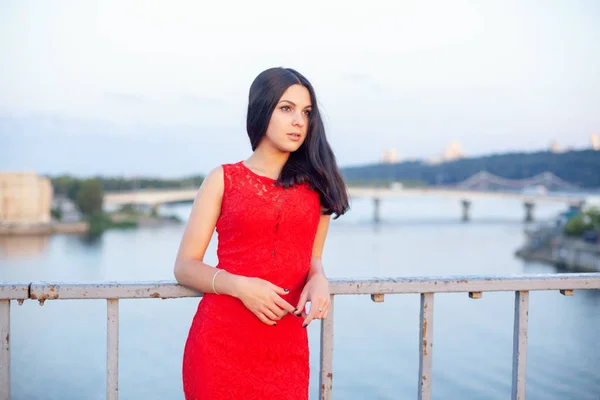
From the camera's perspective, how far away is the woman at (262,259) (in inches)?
48.9

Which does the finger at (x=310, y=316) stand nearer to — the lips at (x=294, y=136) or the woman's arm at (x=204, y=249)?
the woman's arm at (x=204, y=249)

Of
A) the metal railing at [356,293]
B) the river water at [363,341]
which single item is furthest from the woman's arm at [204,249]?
the river water at [363,341]

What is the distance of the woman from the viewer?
4.08ft

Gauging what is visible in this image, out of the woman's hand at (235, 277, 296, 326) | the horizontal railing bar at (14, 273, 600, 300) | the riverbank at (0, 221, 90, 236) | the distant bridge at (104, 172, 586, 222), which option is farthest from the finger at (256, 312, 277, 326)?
the riverbank at (0, 221, 90, 236)

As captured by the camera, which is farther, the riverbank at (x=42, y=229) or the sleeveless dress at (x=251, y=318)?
the riverbank at (x=42, y=229)

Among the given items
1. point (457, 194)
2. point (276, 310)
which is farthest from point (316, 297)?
point (457, 194)

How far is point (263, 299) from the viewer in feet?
3.93

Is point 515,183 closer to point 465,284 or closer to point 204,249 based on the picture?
point 465,284

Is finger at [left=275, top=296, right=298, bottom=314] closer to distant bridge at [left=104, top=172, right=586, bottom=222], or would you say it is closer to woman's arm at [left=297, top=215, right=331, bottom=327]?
woman's arm at [left=297, top=215, right=331, bottom=327]

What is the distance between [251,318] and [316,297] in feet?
0.50

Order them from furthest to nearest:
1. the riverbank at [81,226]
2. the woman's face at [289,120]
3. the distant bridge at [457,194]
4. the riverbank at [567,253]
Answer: the distant bridge at [457,194], the riverbank at [81,226], the riverbank at [567,253], the woman's face at [289,120]

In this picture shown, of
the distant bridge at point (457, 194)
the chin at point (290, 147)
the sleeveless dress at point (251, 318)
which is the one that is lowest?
the distant bridge at point (457, 194)

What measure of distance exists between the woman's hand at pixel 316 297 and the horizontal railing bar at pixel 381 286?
12 cm

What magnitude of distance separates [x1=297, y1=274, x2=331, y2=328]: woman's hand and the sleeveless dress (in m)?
0.05
